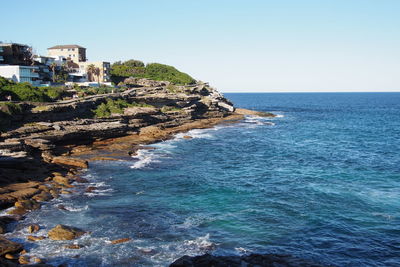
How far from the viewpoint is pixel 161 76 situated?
12638 centimetres

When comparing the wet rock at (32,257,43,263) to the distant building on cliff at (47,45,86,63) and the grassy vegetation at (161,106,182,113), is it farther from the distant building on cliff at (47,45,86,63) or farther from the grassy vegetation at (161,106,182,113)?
the distant building on cliff at (47,45,86,63)

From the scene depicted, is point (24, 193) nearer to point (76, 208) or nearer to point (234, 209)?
point (76, 208)

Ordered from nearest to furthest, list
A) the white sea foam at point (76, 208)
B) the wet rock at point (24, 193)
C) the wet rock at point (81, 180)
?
the white sea foam at point (76, 208)
the wet rock at point (24, 193)
the wet rock at point (81, 180)

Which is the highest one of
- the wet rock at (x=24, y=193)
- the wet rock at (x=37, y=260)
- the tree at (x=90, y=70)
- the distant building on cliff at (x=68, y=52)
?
the distant building on cliff at (x=68, y=52)

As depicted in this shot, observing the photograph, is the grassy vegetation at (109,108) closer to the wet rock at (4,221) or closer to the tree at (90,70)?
the tree at (90,70)

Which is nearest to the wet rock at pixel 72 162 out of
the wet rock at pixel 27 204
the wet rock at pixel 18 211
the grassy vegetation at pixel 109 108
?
the wet rock at pixel 27 204

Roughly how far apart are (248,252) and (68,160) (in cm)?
3194

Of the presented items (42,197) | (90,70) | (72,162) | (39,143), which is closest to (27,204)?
(42,197)

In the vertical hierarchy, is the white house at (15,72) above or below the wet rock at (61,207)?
above

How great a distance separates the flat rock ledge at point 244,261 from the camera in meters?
19.2

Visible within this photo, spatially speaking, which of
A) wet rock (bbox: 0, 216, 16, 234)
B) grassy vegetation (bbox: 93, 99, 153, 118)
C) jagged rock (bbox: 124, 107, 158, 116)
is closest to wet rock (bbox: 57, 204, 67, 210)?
wet rock (bbox: 0, 216, 16, 234)

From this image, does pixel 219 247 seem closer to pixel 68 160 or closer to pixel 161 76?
pixel 68 160

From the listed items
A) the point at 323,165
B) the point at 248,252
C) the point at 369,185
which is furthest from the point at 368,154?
the point at 248,252

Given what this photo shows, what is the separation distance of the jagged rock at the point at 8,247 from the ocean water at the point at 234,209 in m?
1.03
